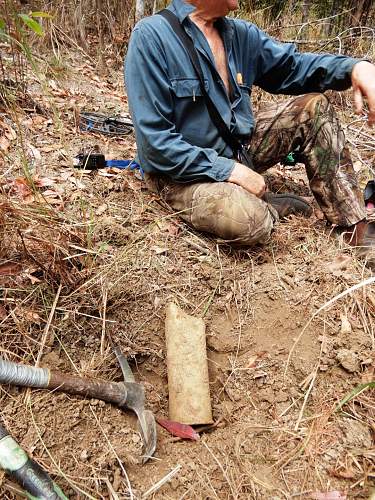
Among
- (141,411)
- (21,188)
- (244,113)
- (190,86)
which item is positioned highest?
(190,86)

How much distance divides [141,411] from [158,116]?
145 cm

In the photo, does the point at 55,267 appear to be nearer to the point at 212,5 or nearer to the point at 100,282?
the point at 100,282

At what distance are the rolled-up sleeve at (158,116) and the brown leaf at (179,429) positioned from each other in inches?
49.3

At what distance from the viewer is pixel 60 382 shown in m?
1.57

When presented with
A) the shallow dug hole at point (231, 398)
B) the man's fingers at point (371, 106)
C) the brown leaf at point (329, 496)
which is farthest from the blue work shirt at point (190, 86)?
the brown leaf at point (329, 496)

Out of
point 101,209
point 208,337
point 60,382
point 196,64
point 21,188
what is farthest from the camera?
point 101,209

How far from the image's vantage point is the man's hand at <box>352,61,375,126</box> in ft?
7.25

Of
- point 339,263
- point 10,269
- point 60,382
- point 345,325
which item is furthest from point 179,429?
point 339,263

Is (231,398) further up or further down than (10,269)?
further down

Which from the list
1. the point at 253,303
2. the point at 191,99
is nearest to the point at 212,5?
the point at 191,99

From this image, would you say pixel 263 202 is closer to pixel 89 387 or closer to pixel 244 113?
pixel 244 113

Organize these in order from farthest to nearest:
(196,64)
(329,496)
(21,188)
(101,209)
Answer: (101,209) < (196,64) < (21,188) < (329,496)

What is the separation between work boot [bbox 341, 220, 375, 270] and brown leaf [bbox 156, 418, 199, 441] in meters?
1.32

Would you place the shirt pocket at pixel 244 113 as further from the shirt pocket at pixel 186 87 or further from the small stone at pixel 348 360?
the small stone at pixel 348 360
